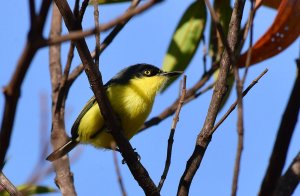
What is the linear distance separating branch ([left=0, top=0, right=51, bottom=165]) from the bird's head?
398 cm

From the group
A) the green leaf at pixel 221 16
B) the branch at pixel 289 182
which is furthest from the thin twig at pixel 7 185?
the green leaf at pixel 221 16

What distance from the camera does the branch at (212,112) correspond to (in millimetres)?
3205

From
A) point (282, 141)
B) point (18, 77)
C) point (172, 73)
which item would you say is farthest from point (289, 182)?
point (172, 73)

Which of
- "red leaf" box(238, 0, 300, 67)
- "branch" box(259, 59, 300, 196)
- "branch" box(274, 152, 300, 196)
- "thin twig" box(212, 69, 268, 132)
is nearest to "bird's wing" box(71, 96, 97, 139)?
"red leaf" box(238, 0, 300, 67)

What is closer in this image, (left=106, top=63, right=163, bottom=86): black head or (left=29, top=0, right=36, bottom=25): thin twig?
(left=29, top=0, right=36, bottom=25): thin twig

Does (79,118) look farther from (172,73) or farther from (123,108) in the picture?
(172,73)

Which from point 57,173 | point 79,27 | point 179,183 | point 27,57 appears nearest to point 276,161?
point 27,57

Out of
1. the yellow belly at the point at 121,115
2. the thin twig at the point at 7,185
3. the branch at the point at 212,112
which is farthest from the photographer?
the yellow belly at the point at 121,115

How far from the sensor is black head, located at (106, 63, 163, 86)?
5488 mm

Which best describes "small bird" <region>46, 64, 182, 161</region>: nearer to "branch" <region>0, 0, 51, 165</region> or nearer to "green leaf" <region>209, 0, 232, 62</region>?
"green leaf" <region>209, 0, 232, 62</region>

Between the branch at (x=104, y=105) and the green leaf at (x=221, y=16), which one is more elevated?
the green leaf at (x=221, y=16)

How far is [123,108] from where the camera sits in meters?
4.89

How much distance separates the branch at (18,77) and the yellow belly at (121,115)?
347cm

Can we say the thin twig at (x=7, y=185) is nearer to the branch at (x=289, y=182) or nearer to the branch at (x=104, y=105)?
the branch at (x=104, y=105)
